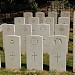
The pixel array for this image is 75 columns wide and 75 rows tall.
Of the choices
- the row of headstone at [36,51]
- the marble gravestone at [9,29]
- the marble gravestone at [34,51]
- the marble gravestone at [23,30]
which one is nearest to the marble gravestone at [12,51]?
the row of headstone at [36,51]

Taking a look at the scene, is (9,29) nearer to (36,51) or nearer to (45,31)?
(45,31)

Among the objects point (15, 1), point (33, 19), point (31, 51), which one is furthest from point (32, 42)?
point (15, 1)

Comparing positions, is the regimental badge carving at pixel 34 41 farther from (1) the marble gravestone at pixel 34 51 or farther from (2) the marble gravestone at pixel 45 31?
(2) the marble gravestone at pixel 45 31

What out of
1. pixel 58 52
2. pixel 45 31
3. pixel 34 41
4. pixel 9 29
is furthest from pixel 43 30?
pixel 58 52

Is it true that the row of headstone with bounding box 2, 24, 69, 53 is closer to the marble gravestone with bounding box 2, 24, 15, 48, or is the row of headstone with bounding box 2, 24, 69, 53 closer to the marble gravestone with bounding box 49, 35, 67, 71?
the marble gravestone with bounding box 2, 24, 15, 48

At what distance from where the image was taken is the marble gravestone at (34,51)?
7.39m

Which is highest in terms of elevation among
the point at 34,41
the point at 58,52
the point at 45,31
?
the point at 45,31

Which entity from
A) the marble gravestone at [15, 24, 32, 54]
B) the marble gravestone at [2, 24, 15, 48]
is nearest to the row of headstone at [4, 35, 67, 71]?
the marble gravestone at [15, 24, 32, 54]

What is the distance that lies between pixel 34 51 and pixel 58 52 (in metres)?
0.67

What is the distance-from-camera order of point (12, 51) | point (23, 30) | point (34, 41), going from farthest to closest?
point (23, 30), point (12, 51), point (34, 41)

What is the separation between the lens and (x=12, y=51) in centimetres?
758

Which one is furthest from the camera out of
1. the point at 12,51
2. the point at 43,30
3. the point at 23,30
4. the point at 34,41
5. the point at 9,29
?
the point at 9,29

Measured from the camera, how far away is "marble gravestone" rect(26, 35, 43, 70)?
7.39 meters

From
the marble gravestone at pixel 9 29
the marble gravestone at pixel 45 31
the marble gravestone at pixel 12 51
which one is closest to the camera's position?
the marble gravestone at pixel 12 51
